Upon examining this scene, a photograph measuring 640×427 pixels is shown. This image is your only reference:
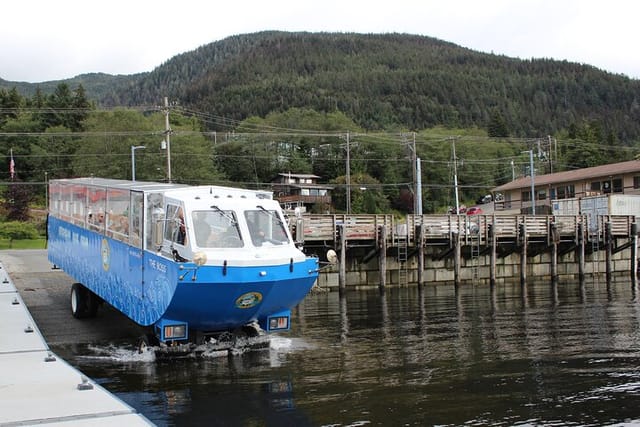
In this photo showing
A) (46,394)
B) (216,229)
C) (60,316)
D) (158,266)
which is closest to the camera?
(46,394)

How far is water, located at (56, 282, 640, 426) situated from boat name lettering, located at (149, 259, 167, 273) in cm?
208

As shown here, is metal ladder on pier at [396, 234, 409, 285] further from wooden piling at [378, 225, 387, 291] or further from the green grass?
the green grass

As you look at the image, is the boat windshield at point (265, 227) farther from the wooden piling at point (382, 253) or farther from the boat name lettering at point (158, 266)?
the wooden piling at point (382, 253)

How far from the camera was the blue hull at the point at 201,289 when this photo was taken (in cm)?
1258

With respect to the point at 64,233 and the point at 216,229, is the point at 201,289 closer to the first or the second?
the point at 216,229

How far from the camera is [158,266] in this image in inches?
523

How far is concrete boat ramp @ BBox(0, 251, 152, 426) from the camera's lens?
22.2 ft

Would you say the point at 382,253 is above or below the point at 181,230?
below

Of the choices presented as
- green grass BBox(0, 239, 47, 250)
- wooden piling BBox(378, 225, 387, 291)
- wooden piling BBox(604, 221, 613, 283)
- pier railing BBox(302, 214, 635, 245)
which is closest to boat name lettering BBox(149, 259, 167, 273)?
pier railing BBox(302, 214, 635, 245)

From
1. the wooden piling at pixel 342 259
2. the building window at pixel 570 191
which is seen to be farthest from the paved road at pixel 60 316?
the building window at pixel 570 191

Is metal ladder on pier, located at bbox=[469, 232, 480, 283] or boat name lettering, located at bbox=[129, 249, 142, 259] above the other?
boat name lettering, located at bbox=[129, 249, 142, 259]

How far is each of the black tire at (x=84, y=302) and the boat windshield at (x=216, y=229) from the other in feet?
23.5

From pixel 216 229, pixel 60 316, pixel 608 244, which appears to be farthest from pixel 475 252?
pixel 216 229

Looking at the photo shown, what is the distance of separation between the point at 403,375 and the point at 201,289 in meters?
4.32
